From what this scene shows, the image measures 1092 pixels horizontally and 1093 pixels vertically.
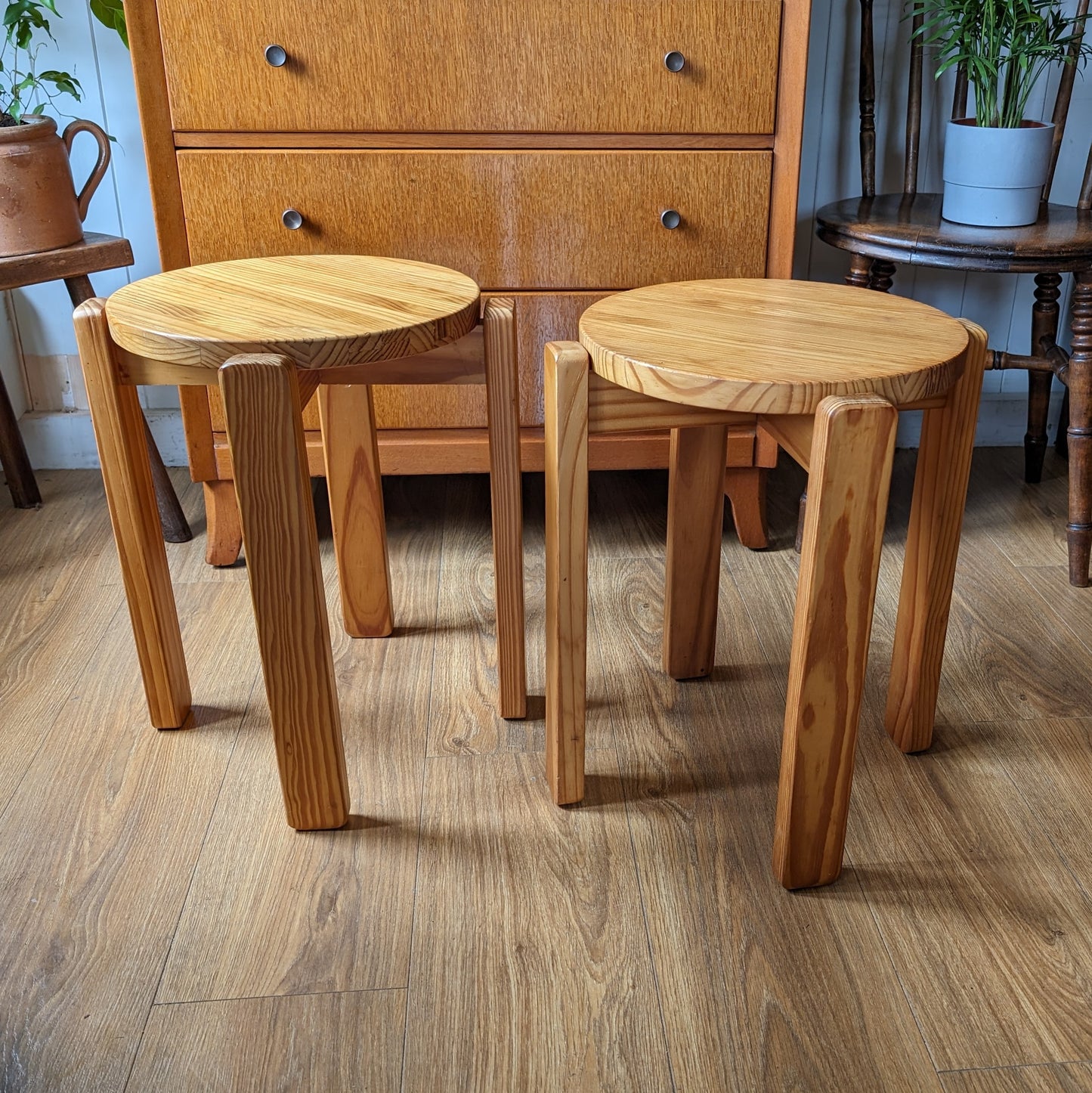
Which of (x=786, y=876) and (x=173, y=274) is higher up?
(x=173, y=274)

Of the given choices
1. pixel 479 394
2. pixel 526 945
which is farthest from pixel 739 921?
pixel 479 394

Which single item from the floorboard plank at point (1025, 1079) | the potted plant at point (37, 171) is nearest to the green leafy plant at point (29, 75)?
the potted plant at point (37, 171)

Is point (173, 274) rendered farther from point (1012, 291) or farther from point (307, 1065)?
point (1012, 291)

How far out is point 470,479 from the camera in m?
1.94

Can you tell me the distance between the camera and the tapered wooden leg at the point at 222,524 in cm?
157

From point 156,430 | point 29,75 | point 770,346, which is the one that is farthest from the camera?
point 156,430

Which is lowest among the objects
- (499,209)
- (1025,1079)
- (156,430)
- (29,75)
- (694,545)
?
(1025,1079)

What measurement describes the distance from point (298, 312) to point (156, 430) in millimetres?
1106

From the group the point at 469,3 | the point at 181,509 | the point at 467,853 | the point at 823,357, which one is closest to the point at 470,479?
the point at 181,509

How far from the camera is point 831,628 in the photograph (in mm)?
878

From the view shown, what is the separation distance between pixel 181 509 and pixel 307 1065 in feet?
3.68

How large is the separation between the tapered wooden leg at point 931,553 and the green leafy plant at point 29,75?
1.35 metres

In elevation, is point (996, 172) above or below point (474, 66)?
below

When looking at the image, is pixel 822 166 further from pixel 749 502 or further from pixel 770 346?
pixel 770 346
